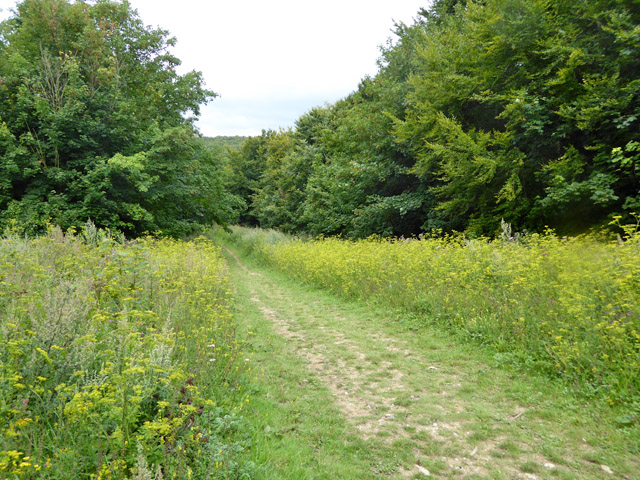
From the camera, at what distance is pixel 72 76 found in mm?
13297

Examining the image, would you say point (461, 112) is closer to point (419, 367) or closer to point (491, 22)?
point (491, 22)

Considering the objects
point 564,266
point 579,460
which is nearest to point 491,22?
point 564,266

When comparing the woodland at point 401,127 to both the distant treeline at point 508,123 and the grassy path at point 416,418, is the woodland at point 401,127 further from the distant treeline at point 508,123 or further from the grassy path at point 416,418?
the grassy path at point 416,418

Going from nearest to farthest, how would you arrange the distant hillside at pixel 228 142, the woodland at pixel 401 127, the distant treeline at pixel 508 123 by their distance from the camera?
1. the distant treeline at pixel 508 123
2. the woodland at pixel 401 127
3. the distant hillside at pixel 228 142

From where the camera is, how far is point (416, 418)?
365cm

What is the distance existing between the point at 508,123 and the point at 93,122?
16.2m

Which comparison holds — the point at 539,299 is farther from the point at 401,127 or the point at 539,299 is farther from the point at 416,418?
the point at 401,127

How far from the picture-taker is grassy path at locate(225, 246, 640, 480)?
2.85 metres

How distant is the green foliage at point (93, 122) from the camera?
41.1 feet

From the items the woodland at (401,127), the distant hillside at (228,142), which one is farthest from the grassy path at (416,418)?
the distant hillside at (228,142)

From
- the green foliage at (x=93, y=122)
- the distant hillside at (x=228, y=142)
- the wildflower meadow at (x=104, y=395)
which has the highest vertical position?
the distant hillside at (x=228, y=142)

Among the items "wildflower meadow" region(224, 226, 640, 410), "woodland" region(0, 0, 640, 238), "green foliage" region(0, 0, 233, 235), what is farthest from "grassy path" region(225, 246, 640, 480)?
"green foliage" region(0, 0, 233, 235)

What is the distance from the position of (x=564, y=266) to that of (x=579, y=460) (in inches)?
157

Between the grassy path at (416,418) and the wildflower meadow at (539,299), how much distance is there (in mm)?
448
